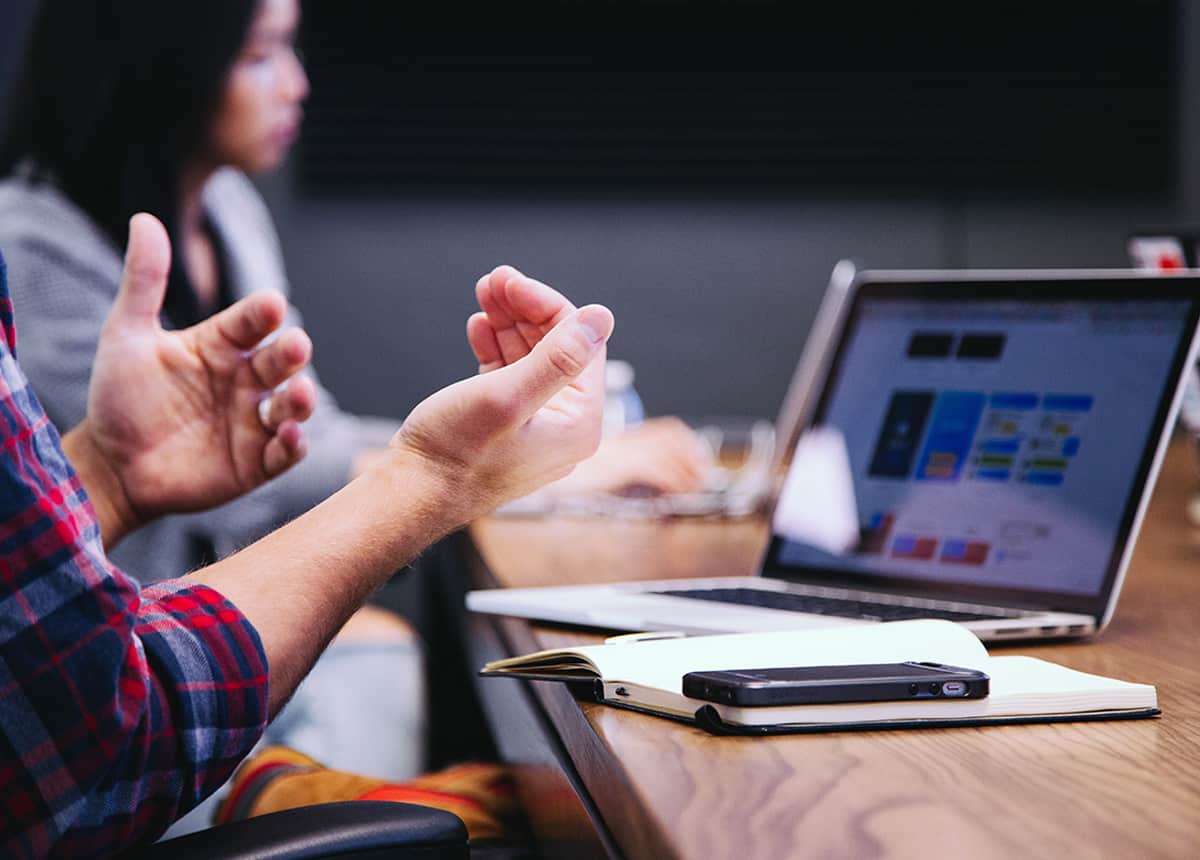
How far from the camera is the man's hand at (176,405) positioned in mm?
1285

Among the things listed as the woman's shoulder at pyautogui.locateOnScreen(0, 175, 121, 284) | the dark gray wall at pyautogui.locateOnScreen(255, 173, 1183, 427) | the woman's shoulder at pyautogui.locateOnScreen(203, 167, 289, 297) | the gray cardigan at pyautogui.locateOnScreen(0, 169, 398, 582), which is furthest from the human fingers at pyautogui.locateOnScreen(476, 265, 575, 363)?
the dark gray wall at pyautogui.locateOnScreen(255, 173, 1183, 427)

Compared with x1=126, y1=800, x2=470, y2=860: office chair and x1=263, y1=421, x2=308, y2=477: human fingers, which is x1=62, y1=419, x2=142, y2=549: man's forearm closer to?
x1=263, y1=421, x2=308, y2=477: human fingers

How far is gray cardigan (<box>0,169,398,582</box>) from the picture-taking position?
6.21 ft

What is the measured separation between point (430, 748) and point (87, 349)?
85 cm

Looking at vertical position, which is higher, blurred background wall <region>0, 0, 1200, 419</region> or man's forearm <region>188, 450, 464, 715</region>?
blurred background wall <region>0, 0, 1200, 419</region>

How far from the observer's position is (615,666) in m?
0.80

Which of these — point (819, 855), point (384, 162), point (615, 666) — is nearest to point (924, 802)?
point (819, 855)

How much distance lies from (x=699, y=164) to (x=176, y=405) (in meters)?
2.56

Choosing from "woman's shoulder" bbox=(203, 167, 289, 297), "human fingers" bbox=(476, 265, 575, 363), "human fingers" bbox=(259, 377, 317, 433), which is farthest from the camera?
"woman's shoulder" bbox=(203, 167, 289, 297)

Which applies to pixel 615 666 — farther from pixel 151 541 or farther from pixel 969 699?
pixel 151 541

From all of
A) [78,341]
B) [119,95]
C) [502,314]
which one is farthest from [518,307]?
[119,95]

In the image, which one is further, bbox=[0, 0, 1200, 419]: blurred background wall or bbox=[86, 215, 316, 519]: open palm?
bbox=[0, 0, 1200, 419]: blurred background wall

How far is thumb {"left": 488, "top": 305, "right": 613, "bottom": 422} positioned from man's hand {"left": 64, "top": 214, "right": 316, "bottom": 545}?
461 millimetres

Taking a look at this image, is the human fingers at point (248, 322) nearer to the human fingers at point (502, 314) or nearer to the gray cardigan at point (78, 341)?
the human fingers at point (502, 314)
